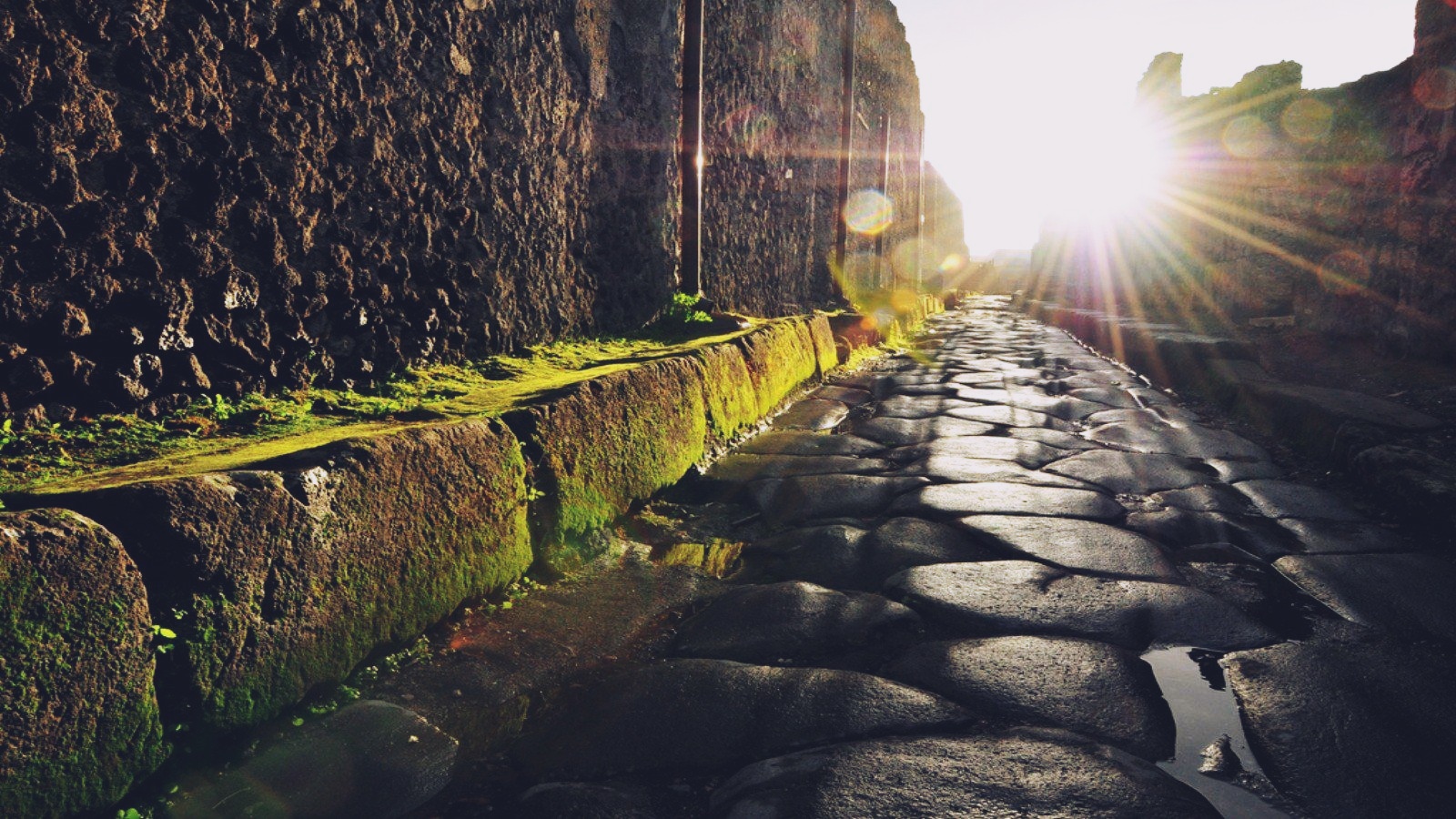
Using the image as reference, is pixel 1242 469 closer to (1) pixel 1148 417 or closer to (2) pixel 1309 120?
(1) pixel 1148 417

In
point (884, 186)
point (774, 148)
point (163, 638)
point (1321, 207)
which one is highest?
point (884, 186)

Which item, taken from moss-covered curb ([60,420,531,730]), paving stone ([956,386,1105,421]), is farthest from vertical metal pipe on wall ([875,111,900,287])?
moss-covered curb ([60,420,531,730])

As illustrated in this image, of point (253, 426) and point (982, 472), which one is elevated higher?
point (253, 426)

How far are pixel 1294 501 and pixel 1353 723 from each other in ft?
5.28

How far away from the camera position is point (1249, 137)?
8781mm

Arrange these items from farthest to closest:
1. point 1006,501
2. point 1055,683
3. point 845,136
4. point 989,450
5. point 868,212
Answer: point 868,212
point 845,136
point 989,450
point 1006,501
point 1055,683

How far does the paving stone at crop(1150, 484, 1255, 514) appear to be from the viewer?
2580mm

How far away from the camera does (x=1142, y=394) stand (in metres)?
5.12

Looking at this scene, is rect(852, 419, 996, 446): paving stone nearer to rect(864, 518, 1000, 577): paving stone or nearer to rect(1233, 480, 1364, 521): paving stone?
rect(1233, 480, 1364, 521): paving stone

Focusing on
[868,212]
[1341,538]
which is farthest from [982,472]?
[868,212]

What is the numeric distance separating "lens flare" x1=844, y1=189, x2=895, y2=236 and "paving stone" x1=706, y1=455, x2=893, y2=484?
6.35 metres

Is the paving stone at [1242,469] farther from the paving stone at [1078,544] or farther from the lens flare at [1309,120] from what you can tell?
the lens flare at [1309,120]

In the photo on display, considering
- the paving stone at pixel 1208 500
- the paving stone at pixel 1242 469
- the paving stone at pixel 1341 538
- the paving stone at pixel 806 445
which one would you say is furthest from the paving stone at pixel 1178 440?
the paving stone at pixel 806 445

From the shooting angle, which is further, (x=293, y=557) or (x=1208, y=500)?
(x=1208, y=500)
